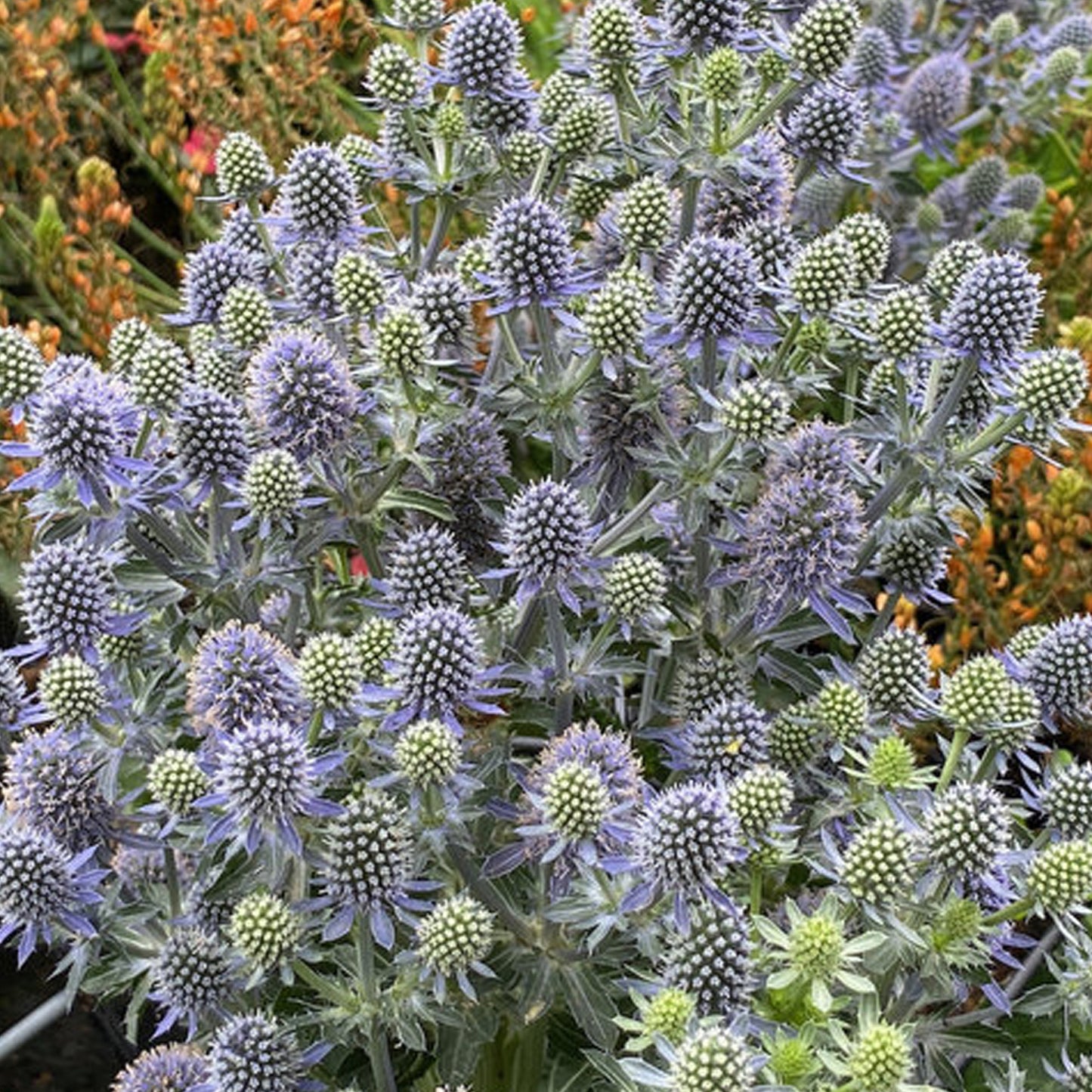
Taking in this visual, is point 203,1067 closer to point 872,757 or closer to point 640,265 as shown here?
point 872,757

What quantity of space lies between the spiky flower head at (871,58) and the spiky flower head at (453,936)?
2739mm

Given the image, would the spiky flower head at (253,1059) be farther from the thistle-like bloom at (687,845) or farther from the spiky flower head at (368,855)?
the thistle-like bloom at (687,845)

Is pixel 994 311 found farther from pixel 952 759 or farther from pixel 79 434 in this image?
pixel 79 434

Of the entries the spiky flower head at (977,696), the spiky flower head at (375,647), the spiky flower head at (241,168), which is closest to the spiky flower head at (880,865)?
the spiky flower head at (977,696)

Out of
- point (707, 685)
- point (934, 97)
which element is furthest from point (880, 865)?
point (934, 97)

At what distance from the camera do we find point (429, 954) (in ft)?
7.31

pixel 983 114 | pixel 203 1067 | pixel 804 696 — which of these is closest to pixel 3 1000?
pixel 203 1067

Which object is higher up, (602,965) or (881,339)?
(881,339)

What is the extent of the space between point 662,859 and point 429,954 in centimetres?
37

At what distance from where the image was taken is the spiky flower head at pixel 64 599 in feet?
7.86

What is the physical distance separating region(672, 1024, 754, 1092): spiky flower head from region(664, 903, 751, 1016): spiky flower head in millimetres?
137

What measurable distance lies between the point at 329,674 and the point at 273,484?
1.04 feet

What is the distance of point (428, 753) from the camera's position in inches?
85.4

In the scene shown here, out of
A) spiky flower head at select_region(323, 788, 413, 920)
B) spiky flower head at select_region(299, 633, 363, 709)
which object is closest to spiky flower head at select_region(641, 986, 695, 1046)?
spiky flower head at select_region(323, 788, 413, 920)
